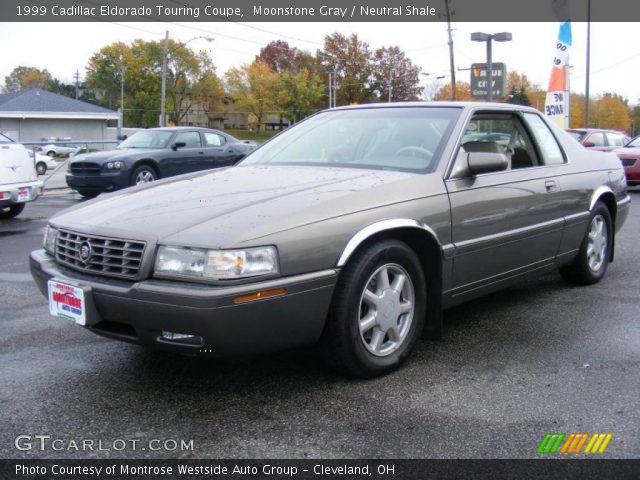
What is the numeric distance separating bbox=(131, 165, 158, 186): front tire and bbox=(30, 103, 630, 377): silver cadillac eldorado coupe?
8.57 metres

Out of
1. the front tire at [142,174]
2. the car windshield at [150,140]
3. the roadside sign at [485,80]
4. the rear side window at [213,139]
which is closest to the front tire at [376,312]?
the front tire at [142,174]

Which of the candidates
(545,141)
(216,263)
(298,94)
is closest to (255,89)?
(298,94)

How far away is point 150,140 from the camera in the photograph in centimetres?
1366

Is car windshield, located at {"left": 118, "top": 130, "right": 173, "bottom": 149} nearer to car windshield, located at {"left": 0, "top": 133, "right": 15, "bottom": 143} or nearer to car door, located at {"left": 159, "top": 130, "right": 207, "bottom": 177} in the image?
car door, located at {"left": 159, "top": 130, "right": 207, "bottom": 177}

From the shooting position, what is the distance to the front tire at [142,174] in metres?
12.7

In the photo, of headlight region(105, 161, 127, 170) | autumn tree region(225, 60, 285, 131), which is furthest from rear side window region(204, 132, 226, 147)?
autumn tree region(225, 60, 285, 131)

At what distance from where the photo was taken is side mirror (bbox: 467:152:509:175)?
377 centimetres

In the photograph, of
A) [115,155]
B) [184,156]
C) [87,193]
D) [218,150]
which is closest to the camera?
[115,155]

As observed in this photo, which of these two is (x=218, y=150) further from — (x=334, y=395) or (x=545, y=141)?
(x=334, y=395)

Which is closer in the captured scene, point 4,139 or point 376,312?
point 376,312

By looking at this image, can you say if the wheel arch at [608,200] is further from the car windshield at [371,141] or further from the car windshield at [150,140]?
the car windshield at [150,140]

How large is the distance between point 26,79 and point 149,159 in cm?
9931

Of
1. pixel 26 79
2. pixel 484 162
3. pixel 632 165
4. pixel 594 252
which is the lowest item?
pixel 594 252

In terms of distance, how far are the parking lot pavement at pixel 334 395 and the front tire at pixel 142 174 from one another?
8.47 m
